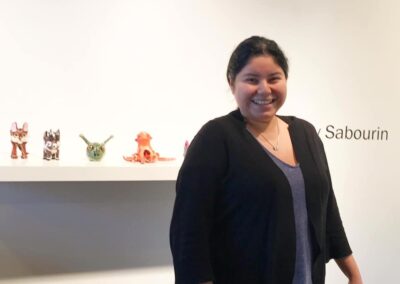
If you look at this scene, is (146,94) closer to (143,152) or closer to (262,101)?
(143,152)

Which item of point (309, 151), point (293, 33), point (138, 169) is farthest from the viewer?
point (293, 33)

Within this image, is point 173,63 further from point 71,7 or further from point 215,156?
point 215,156

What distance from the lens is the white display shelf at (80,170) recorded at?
4.07ft

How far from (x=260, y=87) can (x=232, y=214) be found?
310mm

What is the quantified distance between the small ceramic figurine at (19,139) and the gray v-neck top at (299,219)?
85 cm

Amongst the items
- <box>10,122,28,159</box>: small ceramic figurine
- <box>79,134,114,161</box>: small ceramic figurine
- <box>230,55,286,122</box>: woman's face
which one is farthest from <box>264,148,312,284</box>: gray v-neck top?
<box>10,122,28,159</box>: small ceramic figurine

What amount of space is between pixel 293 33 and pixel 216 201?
3.55 feet

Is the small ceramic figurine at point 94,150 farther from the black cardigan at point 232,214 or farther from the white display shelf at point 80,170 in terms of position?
the black cardigan at point 232,214

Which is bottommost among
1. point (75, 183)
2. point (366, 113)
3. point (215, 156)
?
point (75, 183)

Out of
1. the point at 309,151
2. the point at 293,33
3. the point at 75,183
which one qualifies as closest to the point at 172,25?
the point at 293,33

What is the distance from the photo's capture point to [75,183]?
1.53m

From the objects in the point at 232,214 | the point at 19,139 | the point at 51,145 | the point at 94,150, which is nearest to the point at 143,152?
the point at 94,150

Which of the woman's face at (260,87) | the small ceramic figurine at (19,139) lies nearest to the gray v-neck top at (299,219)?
the woman's face at (260,87)

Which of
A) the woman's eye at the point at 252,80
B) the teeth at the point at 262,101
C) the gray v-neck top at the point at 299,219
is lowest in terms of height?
the gray v-neck top at the point at 299,219
